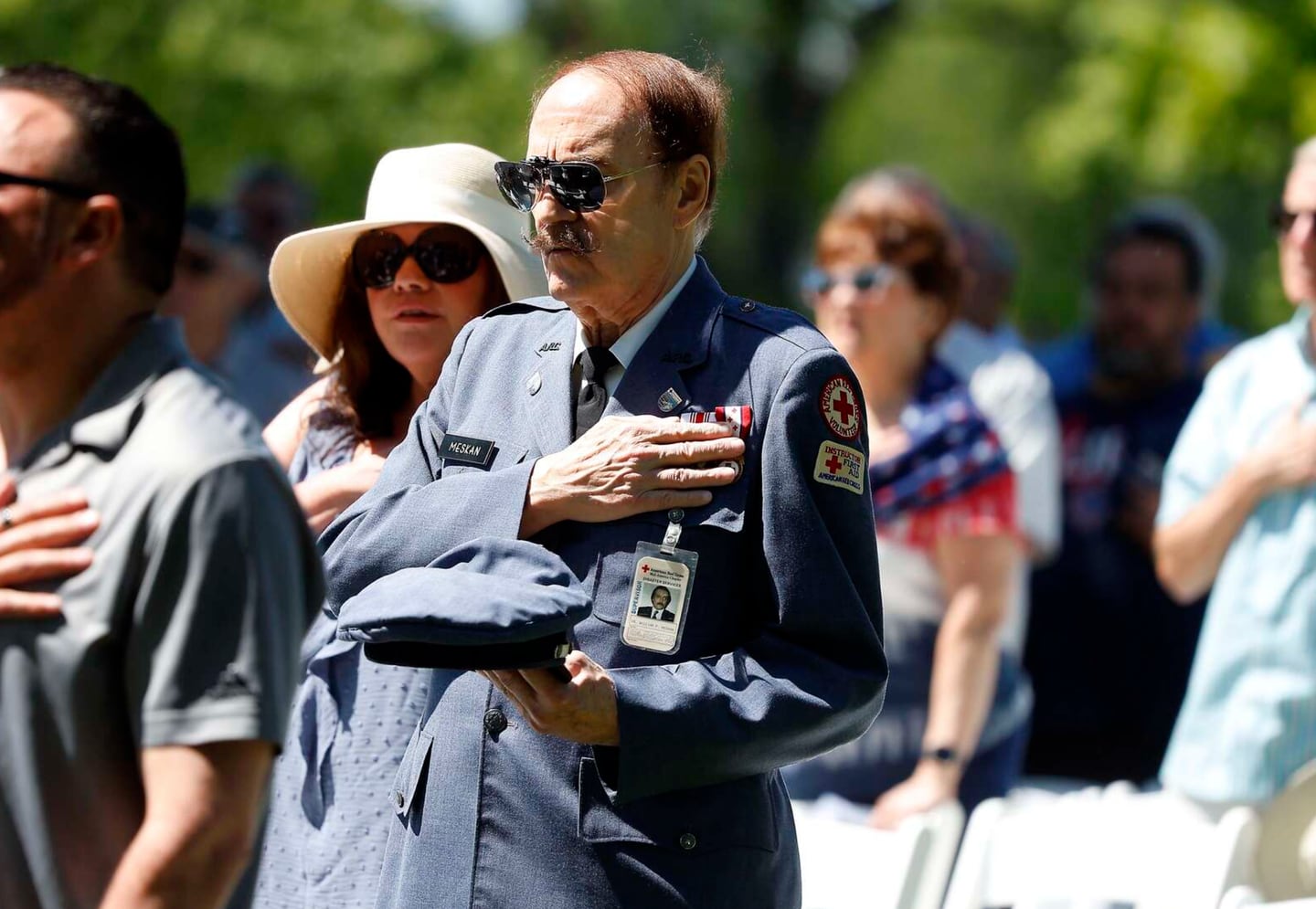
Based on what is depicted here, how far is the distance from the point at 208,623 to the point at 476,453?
875 mm

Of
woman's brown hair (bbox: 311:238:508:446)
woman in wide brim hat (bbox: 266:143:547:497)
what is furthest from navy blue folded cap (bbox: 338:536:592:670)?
woman's brown hair (bbox: 311:238:508:446)

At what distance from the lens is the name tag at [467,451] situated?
297 centimetres

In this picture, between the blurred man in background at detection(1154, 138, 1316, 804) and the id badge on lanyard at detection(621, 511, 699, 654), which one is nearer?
the id badge on lanyard at detection(621, 511, 699, 654)

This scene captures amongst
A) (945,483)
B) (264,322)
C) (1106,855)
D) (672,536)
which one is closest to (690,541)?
(672,536)

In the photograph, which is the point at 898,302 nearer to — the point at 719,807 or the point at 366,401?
the point at 366,401

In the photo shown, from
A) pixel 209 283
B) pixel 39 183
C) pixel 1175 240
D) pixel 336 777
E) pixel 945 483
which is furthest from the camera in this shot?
pixel 209 283

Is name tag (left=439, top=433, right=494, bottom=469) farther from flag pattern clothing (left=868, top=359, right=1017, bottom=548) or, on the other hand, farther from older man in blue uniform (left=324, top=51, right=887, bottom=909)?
flag pattern clothing (left=868, top=359, right=1017, bottom=548)

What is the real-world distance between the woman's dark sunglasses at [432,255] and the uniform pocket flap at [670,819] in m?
1.21

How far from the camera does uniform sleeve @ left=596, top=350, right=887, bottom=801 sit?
8.78ft

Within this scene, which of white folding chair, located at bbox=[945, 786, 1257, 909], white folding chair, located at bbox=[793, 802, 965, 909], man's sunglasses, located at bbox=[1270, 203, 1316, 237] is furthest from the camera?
man's sunglasses, located at bbox=[1270, 203, 1316, 237]

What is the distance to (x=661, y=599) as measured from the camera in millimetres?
2760

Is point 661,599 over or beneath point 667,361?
beneath

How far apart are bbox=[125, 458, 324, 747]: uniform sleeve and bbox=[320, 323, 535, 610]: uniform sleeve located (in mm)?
622

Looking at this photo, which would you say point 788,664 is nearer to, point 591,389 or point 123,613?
point 591,389
